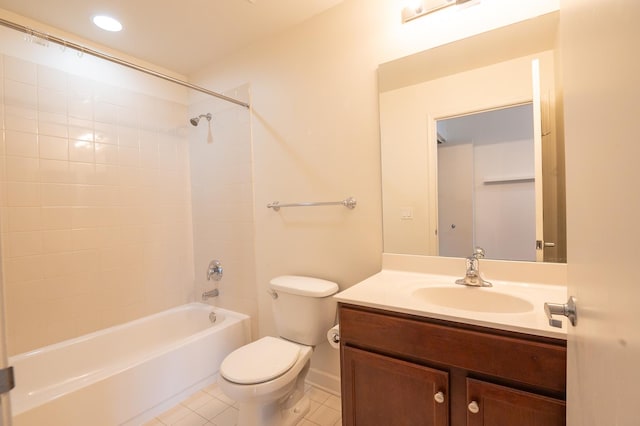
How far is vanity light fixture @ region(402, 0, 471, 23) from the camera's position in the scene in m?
1.35

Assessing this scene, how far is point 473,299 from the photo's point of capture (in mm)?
1228

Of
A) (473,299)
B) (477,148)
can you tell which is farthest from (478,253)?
(477,148)

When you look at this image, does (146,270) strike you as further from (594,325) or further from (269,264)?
(594,325)

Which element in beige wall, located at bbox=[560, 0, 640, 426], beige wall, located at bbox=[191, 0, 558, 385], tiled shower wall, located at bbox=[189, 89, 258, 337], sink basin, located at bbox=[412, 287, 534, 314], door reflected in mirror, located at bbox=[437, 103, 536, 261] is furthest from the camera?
tiled shower wall, located at bbox=[189, 89, 258, 337]

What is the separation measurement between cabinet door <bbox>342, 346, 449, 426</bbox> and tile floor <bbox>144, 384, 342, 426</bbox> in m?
0.51

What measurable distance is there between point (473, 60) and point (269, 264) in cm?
170

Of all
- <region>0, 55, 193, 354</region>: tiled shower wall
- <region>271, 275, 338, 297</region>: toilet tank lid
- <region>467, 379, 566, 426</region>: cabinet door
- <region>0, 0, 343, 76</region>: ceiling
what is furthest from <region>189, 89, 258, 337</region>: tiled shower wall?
<region>467, 379, 566, 426</region>: cabinet door

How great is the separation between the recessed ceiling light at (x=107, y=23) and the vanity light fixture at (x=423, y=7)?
1.74m

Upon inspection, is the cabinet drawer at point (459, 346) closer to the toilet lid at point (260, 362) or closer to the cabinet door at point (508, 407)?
the cabinet door at point (508, 407)

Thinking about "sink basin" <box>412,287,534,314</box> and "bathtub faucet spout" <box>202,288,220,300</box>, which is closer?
"sink basin" <box>412,287,534,314</box>

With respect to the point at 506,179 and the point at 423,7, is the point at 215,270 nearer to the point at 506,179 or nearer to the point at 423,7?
the point at 506,179

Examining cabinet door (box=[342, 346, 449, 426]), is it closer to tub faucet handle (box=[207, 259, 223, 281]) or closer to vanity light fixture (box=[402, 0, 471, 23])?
tub faucet handle (box=[207, 259, 223, 281])

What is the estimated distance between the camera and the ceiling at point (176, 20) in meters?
1.64

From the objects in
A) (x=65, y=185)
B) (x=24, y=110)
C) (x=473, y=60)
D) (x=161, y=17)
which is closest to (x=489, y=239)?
(x=473, y=60)
